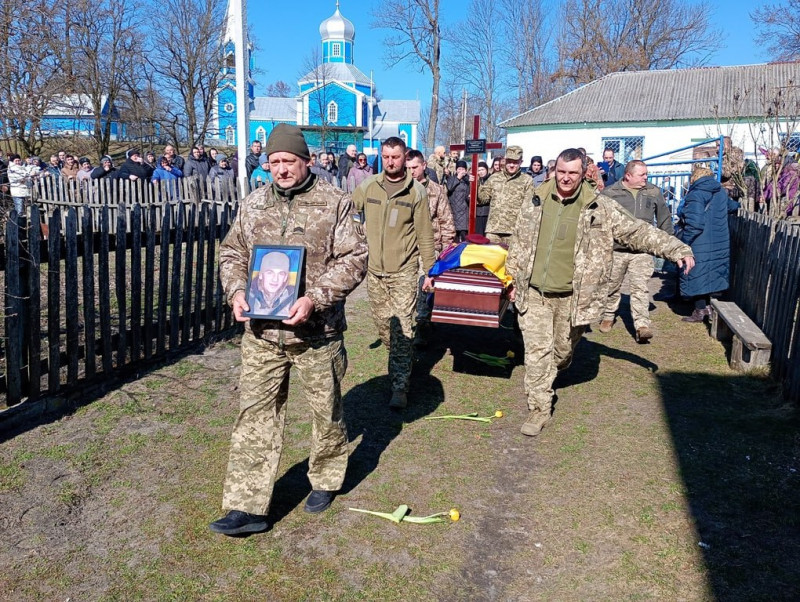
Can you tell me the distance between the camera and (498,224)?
8.38m

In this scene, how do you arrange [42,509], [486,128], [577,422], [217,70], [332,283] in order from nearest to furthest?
[332,283] → [42,509] → [577,422] → [217,70] → [486,128]

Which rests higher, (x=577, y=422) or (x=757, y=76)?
(x=757, y=76)

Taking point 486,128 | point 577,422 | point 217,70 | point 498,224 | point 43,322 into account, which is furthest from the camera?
point 486,128

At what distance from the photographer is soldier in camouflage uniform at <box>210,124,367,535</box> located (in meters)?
3.42

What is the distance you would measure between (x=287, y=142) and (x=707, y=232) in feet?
22.2

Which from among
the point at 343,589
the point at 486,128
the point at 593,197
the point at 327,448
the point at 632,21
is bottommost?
the point at 343,589

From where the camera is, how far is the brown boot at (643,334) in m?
7.67

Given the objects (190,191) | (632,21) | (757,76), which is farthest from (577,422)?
(632,21)

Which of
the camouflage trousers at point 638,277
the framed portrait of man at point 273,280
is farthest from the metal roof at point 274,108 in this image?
the framed portrait of man at point 273,280

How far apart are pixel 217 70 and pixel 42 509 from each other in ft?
118

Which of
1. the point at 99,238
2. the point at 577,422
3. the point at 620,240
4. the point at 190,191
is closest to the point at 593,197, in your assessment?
the point at 620,240

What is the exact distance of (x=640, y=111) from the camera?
33.1 meters

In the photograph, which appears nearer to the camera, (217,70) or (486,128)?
(217,70)

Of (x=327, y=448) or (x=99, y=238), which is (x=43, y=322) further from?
(x=327, y=448)
